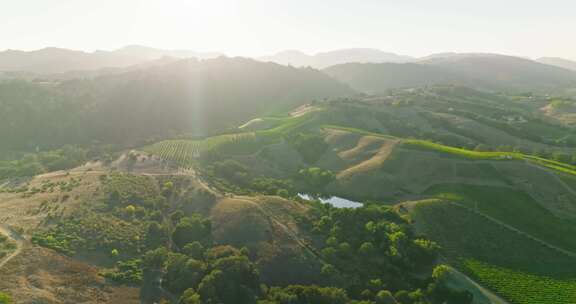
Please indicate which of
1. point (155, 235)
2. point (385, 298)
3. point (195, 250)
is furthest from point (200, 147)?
point (385, 298)

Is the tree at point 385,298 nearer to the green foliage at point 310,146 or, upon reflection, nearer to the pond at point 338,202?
the pond at point 338,202

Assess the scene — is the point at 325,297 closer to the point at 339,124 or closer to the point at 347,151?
the point at 347,151

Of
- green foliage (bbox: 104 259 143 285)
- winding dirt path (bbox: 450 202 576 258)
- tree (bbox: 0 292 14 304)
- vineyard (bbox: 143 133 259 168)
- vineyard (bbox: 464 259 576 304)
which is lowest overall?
green foliage (bbox: 104 259 143 285)

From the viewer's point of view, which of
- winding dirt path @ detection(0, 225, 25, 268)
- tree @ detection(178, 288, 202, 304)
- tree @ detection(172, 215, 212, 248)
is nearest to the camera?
tree @ detection(178, 288, 202, 304)

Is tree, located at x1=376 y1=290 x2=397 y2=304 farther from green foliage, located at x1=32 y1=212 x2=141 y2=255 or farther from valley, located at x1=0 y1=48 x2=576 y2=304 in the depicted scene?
green foliage, located at x1=32 y1=212 x2=141 y2=255

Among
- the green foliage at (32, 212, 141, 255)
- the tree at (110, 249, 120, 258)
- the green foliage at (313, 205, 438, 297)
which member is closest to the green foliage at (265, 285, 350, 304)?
the green foliage at (313, 205, 438, 297)

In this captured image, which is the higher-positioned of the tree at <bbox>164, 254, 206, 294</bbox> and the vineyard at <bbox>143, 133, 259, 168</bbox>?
the vineyard at <bbox>143, 133, 259, 168</bbox>

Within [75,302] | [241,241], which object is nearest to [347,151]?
[241,241]
